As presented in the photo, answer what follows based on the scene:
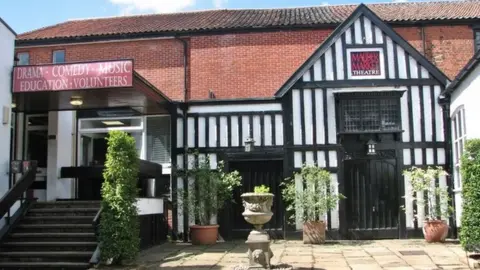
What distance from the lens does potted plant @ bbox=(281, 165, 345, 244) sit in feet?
42.3

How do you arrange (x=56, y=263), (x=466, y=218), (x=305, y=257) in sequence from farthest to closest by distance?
1. (x=305, y=257)
2. (x=56, y=263)
3. (x=466, y=218)

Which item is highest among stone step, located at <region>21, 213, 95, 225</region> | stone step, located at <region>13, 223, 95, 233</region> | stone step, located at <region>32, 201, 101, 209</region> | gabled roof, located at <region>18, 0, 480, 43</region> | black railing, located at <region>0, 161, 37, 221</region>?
gabled roof, located at <region>18, 0, 480, 43</region>

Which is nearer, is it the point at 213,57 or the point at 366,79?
the point at 366,79

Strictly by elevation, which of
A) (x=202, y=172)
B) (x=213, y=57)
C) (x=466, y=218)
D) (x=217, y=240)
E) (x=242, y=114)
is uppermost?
(x=213, y=57)

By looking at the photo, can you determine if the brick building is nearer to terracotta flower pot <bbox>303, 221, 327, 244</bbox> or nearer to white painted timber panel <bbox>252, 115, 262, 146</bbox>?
white painted timber panel <bbox>252, 115, 262, 146</bbox>

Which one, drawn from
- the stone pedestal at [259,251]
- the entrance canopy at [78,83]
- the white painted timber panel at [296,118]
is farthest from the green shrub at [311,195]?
the entrance canopy at [78,83]

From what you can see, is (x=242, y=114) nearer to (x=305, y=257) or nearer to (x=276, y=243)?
(x=276, y=243)

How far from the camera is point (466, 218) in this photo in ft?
29.3

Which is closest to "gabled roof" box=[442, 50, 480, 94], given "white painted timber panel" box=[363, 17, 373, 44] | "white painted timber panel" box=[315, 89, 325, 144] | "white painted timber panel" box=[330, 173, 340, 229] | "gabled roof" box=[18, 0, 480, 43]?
"white painted timber panel" box=[363, 17, 373, 44]

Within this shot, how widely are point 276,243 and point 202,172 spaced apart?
2.66m

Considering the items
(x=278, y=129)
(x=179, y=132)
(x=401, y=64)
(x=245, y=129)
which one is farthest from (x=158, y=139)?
(x=401, y=64)

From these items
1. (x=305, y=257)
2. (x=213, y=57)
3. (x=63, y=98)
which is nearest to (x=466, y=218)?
(x=305, y=257)

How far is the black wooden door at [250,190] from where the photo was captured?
14.1 meters

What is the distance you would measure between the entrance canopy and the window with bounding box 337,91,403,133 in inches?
205
